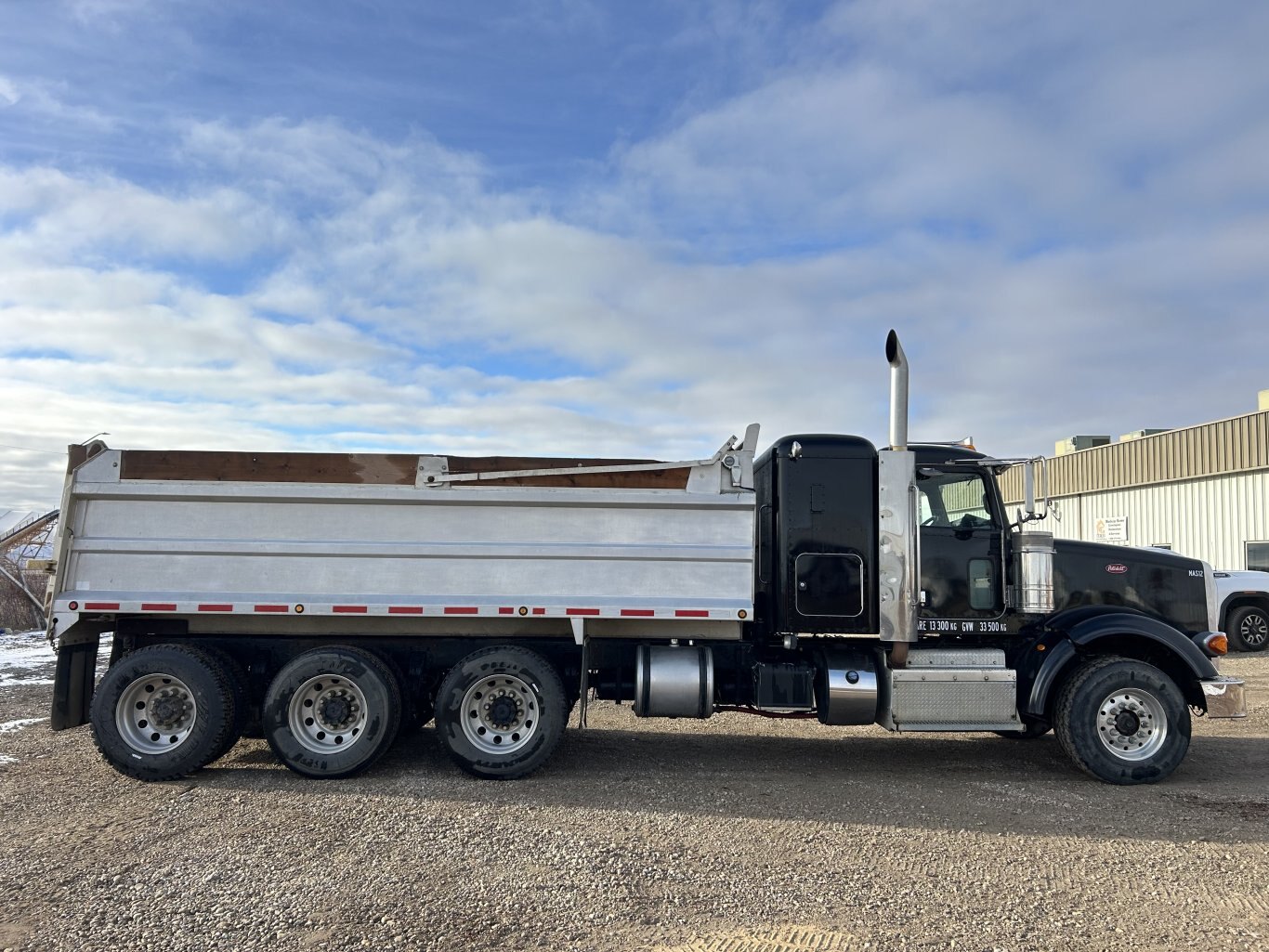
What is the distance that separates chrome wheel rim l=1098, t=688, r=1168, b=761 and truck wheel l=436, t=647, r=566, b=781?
4.26 meters

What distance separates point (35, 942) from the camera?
3.98 metres

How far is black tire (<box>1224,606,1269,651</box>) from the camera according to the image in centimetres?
1581

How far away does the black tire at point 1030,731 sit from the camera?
7.50m

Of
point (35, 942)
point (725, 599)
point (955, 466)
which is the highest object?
point (955, 466)

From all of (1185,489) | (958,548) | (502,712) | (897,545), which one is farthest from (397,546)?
(1185,489)

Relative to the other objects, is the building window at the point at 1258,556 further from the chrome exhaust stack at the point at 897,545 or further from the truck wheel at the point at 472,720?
the truck wheel at the point at 472,720

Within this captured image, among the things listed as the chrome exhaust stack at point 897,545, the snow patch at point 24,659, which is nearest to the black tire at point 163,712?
the chrome exhaust stack at point 897,545

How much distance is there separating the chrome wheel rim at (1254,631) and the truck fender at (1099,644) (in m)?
10.8

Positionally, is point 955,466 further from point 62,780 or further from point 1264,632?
point 1264,632

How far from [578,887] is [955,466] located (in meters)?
4.68

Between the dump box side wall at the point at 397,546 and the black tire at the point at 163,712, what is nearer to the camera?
the black tire at the point at 163,712

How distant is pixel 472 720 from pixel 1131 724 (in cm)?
516

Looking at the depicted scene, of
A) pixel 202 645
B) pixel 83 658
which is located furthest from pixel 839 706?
pixel 83 658

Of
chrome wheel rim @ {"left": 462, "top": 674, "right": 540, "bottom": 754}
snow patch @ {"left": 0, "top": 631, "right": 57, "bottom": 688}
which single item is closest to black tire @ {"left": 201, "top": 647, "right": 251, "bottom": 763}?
chrome wheel rim @ {"left": 462, "top": 674, "right": 540, "bottom": 754}
